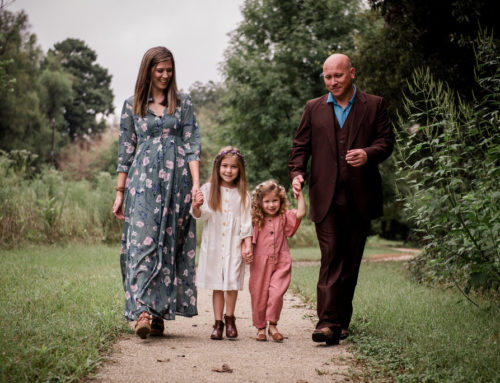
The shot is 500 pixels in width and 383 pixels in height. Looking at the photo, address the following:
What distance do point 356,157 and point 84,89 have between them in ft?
166

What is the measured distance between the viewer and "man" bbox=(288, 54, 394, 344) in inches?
186

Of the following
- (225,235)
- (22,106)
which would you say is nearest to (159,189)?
(225,235)

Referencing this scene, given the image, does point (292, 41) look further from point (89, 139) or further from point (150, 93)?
point (89, 139)

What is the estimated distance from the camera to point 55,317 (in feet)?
16.0

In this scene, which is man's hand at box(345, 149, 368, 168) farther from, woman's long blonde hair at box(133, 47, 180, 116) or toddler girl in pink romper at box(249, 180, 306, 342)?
woman's long blonde hair at box(133, 47, 180, 116)

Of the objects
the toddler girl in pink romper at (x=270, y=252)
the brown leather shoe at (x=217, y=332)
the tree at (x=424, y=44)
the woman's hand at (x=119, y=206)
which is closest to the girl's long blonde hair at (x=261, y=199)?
the toddler girl in pink romper at (x=270, y=252)

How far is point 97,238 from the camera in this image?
47.1ft

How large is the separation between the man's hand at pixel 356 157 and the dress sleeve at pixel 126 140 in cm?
190

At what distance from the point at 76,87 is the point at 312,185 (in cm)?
4924

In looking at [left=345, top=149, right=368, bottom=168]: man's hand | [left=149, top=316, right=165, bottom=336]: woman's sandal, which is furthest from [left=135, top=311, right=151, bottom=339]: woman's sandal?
[left=345, top=149, right=368, bottom=168]: man's hand

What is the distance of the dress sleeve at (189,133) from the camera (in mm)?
5016

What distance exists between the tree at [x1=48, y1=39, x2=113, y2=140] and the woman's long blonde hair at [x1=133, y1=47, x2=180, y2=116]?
1734 inches

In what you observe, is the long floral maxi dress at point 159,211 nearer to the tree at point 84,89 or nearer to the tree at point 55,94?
the tree at point 55,94

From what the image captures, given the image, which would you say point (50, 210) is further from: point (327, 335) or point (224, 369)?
point (224, 369)
